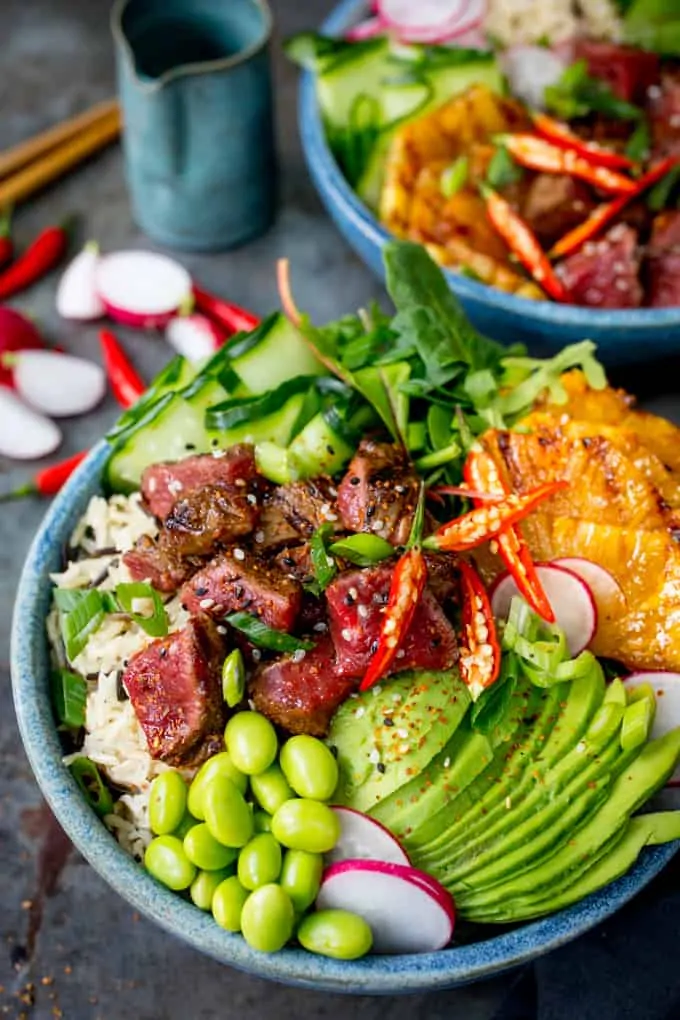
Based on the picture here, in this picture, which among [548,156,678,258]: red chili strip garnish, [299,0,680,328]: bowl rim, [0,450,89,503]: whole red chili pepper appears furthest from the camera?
[548,156,678,258]: red chili strip garnish

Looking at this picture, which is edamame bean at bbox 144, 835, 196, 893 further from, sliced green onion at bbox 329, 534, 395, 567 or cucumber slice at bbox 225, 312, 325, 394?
cucumber slice at bbox 225, 312, 325, 394

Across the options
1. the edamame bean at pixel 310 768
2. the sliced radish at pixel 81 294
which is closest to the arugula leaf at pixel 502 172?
the sliced radish at pixel 81 294

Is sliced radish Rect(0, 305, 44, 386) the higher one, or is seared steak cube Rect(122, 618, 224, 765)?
seared steak cube Rect(122, 618, 224, 765)

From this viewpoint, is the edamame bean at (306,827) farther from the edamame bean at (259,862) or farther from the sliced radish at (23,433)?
the sliced radish at (23,433)

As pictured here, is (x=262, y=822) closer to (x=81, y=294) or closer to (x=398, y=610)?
(x=398, y=610)

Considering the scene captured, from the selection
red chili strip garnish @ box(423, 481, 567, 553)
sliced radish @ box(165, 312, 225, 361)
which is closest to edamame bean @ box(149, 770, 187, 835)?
red chili strip garnish @ box(423, 481, 567, 553)

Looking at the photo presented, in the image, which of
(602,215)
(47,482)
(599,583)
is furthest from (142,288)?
(599,583)
